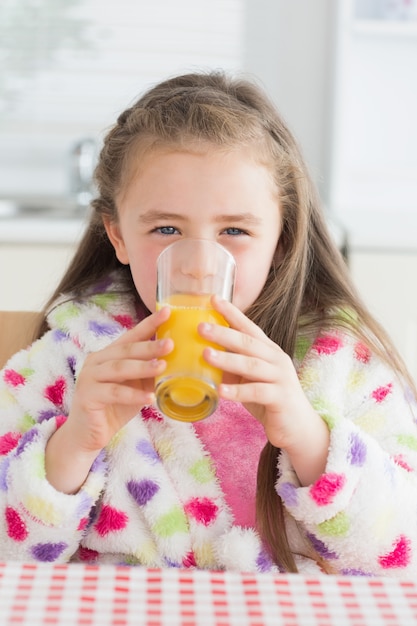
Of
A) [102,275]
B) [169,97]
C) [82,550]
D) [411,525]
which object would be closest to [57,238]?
[102,275]

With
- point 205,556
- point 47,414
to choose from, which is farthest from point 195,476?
point 47,414

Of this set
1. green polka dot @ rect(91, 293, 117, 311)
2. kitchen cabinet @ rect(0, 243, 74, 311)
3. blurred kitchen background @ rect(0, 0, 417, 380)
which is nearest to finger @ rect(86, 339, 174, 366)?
green polka dot @ rect(91, 293, 117, 311)

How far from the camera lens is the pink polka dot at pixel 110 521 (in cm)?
123

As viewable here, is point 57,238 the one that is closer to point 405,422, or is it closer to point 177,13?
point 177,13

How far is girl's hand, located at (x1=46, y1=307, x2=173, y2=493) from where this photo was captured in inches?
37.7

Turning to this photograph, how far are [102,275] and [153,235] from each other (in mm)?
292

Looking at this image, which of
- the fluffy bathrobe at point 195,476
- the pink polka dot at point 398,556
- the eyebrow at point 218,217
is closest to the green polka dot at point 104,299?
the fluffy bathrobe at point 195,476

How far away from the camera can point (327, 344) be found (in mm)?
1347

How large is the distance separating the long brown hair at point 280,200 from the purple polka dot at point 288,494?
8 centimetres

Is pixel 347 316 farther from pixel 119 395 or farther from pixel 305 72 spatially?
pixel 305 72

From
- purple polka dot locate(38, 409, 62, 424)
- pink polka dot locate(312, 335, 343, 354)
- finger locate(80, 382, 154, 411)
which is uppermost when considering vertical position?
finger locate(80, 382, 154, 411)

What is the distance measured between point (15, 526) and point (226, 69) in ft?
7.31

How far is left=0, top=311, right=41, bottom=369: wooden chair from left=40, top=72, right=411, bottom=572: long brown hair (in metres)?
0.03

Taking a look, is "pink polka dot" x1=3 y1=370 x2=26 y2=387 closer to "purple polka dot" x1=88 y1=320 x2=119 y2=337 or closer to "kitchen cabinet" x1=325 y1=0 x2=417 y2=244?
"purple polka dot" x1=88 y1=320 x2=119 y2=337
